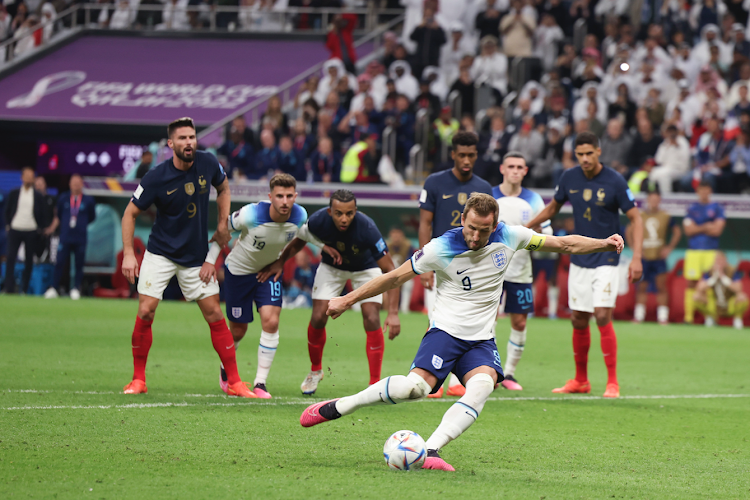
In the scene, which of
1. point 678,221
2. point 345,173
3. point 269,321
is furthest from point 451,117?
point 269,321

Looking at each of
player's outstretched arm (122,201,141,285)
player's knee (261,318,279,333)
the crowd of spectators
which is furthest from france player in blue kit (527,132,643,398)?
the crowd of spectators

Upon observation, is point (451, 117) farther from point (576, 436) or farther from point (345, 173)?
point (576, 436)

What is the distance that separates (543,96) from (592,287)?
1212 centimetres

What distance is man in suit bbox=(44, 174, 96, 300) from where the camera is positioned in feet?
58.5

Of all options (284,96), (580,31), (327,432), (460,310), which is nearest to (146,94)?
(284,96)

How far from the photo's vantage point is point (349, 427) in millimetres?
6500

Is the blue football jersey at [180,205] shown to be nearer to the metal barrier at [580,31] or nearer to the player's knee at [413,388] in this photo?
the player's knee at [413,388]

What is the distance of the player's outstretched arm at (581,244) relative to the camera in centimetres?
538

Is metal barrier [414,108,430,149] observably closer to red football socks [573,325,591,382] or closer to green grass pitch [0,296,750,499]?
green grass pitch [0,296,750,499]

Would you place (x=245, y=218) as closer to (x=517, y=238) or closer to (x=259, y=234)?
(x=259, y=234)

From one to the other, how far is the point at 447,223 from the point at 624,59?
13402 mm

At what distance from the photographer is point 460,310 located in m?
5.54

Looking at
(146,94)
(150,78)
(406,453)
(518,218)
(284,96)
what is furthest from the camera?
(150,78)

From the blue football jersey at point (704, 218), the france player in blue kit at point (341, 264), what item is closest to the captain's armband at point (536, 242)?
the france player in blue kit at point (341, 264)
